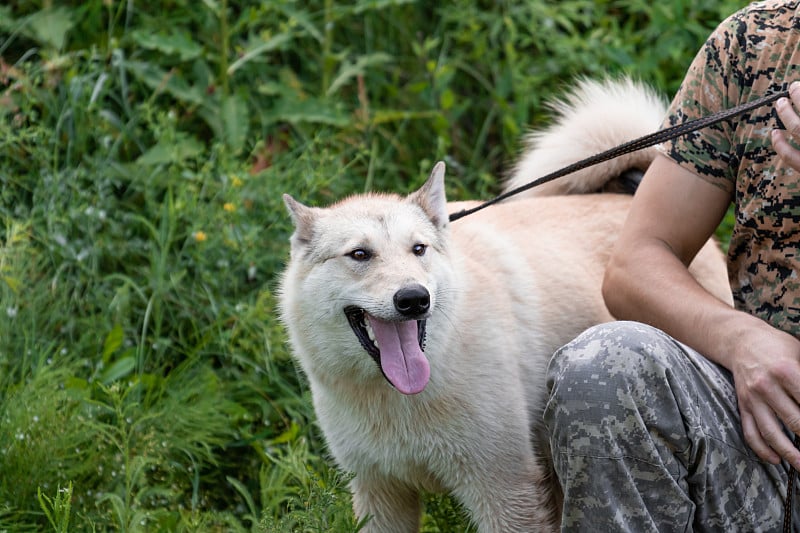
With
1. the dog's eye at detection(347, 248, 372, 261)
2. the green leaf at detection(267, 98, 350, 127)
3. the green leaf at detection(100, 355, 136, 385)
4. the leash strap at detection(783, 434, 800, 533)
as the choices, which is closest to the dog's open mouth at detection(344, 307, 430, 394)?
the dog's eye at detection(347, 248, 372, 261)

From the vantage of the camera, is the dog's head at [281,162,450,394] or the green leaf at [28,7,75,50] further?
the green leaf at [28,7,75,50]

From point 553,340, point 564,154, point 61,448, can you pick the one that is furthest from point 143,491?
point 564,154

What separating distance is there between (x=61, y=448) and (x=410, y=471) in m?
1.16

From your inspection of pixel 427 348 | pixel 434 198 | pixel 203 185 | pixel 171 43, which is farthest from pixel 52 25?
pixel 427 348

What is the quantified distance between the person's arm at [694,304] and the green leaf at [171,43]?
251 centimetres

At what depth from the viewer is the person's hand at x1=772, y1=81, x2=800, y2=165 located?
219 cm

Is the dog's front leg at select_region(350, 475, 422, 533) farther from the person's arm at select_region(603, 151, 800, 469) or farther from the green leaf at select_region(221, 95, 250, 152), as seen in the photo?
the green leaf at select_region(221, 95, 250, 152)

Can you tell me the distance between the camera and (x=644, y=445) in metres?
2.19

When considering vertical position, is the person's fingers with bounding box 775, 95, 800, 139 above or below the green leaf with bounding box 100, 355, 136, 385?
above

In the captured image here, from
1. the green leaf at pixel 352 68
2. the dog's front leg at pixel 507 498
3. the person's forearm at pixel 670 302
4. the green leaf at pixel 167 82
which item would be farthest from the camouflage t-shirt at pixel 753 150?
the green leaf at pixel 167 82

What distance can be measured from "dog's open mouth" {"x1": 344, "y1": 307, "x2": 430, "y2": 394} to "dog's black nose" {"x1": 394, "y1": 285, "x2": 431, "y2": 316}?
86 mm

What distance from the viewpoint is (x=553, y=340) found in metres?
3.03

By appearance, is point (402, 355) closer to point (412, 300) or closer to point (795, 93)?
point (412, 300)

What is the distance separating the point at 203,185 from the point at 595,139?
1617 millimetres
